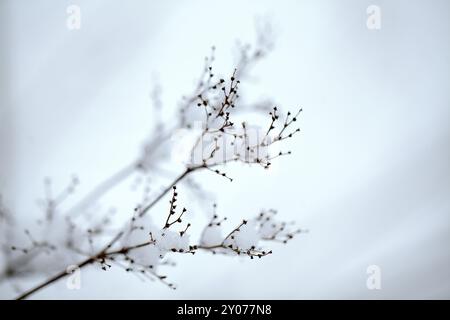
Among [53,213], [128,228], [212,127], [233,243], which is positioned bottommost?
[233,243]

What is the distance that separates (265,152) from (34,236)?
1.68 meters

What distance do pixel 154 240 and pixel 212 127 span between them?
754 millimetres

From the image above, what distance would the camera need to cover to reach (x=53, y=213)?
91.8 inches
